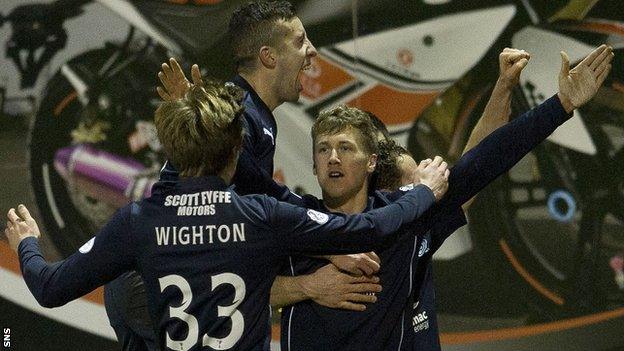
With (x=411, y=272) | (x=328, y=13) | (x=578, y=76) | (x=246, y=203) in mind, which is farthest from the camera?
(x=328, y=13)

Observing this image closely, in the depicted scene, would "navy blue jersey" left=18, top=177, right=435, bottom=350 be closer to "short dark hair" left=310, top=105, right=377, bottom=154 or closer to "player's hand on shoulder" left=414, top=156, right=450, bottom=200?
"player's hand on shoulder" left=414, top=156, right=450, bottom=200

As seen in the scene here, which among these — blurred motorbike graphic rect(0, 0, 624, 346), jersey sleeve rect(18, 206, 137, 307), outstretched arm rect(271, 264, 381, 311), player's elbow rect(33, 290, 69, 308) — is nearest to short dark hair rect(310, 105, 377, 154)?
outstretched arm rect(271, 264, 381, 311)

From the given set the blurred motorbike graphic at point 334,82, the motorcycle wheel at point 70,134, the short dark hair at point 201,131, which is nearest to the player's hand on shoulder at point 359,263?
the short dark hair at point 201,131

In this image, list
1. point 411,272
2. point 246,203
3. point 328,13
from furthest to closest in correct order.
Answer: point 328,13 < point 411,272 < point 246,203

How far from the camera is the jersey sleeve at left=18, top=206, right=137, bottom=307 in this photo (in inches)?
96.7

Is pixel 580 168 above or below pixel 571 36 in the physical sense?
below

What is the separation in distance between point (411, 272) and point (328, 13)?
264 centimetres

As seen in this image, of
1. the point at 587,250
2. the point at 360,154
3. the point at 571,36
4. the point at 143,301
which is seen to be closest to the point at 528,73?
the point at 571,36

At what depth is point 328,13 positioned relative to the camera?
536 cm

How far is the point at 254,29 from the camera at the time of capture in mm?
3389

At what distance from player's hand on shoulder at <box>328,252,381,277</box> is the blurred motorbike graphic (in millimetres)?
2539

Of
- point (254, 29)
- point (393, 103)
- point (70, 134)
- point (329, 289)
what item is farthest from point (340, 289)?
point (70, 134)

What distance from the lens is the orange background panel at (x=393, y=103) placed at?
17.7 ft

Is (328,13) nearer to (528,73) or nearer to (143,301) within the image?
(528,73)
